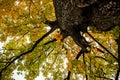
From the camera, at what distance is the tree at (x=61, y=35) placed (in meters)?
9.26

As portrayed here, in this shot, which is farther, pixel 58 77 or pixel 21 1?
pixel 58 77

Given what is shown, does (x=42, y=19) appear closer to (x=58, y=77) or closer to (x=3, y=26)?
(x=3, y=26)

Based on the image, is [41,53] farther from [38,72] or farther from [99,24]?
[99,24]

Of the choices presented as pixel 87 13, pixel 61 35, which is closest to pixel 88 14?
pixel 87 13

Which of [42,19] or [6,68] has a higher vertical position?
[42,19]

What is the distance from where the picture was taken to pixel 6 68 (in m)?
14.3

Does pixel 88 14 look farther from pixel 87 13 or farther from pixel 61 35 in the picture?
pixel 61 35

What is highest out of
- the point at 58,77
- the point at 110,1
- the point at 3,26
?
the point at 110,1

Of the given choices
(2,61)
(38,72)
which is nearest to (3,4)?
(2,61)

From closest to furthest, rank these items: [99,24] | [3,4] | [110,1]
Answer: [110,1] → [99,24] → [3,4]

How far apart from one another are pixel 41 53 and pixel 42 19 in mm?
2973

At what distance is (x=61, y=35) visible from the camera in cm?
1312

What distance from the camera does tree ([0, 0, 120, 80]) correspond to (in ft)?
30.4

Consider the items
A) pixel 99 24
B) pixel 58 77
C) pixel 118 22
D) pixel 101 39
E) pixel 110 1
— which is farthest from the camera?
pixel 58 77
